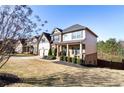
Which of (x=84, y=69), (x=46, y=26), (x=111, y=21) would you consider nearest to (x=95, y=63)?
(x=84, y=69)

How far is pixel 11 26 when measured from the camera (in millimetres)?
6789

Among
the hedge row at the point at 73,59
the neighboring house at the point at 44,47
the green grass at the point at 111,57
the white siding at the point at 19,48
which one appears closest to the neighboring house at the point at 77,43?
the neighboring house at the point at 44,47

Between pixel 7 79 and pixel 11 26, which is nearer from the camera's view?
pixel 11 26

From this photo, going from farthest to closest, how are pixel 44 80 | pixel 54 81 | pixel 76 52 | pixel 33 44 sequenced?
pixel 76 52, pixel 33 44, pixel 44 80, pixel 54 81

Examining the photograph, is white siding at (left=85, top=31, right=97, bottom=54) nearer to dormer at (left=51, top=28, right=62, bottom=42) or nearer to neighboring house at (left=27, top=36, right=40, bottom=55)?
dormer at (left=51, top=28, right=62, bottom=42)

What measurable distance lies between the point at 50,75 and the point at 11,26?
7.24 ft

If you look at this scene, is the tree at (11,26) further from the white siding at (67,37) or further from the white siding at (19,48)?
the white siding at (67,37)

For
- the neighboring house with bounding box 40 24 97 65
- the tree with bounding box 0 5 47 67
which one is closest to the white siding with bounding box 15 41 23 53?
the tree with bounding box 0 5 47 67

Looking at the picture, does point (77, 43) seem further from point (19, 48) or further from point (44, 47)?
point (19, 48)

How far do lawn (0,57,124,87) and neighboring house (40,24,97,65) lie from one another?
25.2 inches

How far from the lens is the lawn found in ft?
22.4

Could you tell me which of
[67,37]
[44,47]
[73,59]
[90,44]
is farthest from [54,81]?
[67,37]
